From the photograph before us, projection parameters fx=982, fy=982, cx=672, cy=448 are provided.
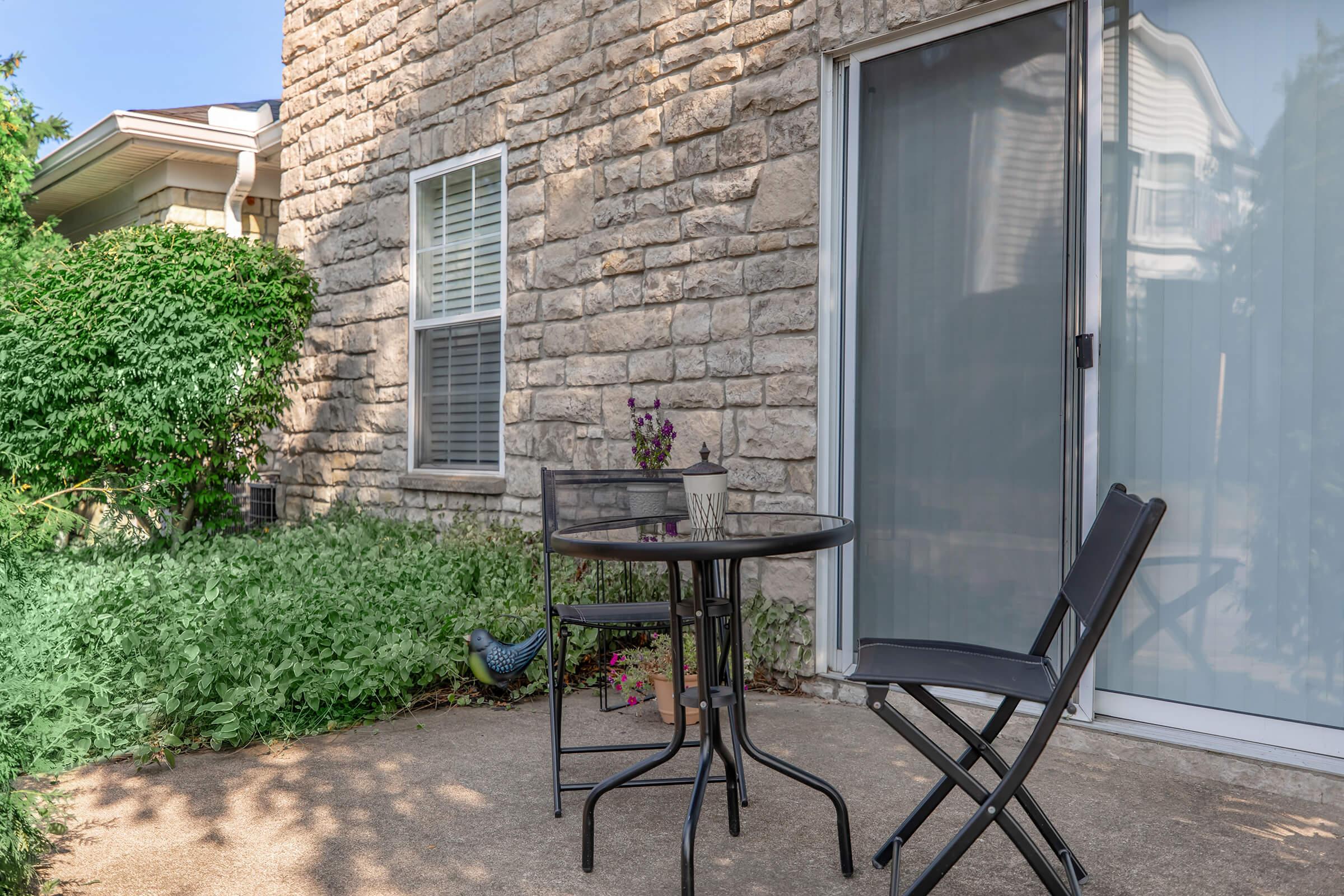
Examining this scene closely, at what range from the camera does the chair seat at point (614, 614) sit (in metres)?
2.84

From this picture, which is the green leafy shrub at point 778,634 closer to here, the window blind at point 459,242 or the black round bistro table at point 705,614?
the black round bistro table at point 705,614

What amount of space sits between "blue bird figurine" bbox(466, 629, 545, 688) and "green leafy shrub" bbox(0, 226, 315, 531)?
11.0 feet

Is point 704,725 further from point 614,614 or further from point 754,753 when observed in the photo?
point 614,614

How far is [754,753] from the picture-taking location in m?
2.52

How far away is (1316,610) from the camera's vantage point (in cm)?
285

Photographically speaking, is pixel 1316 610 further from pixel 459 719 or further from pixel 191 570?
pixel 191 570

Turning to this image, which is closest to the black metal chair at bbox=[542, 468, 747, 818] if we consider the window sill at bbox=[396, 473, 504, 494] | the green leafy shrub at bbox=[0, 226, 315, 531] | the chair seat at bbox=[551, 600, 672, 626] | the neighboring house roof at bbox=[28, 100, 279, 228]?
the chair seat at bbox=[551, 600, 672, 626]

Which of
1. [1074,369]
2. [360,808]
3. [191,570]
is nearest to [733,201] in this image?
[1074,369]

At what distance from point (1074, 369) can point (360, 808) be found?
8.48 feet

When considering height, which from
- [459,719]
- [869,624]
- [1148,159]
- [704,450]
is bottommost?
[459,719]

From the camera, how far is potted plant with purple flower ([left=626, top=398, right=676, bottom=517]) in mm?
3752

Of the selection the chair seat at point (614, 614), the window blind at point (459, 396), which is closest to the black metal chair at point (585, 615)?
the chair seat at point (614, 614)

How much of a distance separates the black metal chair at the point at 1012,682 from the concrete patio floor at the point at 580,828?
0.70 ft

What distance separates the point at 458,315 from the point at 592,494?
2282mm
